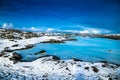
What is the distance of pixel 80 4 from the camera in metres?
4.31

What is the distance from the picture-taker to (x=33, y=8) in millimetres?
4312

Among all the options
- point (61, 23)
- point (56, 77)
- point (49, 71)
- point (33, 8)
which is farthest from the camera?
point (61, 23)

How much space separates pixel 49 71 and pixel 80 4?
194 centimetres

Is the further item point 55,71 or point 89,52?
point 89,52

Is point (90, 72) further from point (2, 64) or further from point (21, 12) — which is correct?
point (21, 12)

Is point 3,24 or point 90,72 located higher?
point 3,24

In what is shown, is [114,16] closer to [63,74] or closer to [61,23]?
[61,23]

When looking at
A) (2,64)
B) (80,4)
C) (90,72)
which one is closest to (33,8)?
(80,4)

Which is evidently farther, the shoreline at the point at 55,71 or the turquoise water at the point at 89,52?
the turquoise water at the point at 89,52

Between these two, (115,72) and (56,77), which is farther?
(115,72)

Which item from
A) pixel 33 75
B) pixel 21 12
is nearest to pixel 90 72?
pixel 33 75

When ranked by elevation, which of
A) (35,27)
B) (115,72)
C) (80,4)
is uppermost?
(80,4)

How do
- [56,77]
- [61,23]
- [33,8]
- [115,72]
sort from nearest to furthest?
[56,77], [115,72], [33,8], [61,23]

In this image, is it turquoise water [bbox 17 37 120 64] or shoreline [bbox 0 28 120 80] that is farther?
turquoise water [bbox 17 37 120 64]
